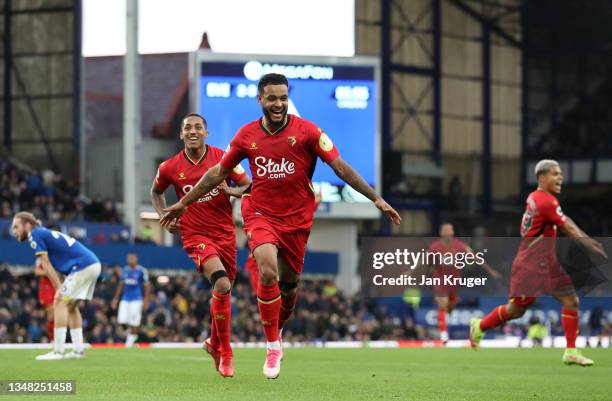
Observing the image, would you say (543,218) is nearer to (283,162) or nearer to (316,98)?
(283,162)

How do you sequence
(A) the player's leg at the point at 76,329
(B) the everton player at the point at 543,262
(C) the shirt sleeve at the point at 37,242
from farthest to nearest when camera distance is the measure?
1. (A) the player's leg at the point at 76,329
2. (C) the shirt sleeve at the point at 37,242
3. (B) the everton player at the point at 543,262

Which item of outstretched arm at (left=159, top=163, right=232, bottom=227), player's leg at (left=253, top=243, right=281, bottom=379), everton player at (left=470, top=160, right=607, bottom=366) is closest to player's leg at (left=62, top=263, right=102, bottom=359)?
everton player at (left=470, top=160, right=607, bottom=366)

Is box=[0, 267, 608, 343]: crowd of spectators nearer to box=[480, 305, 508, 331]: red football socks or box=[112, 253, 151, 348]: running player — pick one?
box=[112, 253, 151, 348]: running player

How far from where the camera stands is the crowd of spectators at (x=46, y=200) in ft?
139

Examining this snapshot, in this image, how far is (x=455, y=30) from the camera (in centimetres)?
6084

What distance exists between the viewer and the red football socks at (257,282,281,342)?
12898mm

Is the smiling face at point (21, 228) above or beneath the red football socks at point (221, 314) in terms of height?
above

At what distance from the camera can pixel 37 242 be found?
17750 millimetres

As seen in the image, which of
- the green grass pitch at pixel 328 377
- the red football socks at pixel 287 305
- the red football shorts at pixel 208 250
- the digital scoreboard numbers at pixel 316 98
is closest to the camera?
the green grass pitch at pixel 328 377

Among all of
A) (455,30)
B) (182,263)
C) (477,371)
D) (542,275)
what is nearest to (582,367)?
(477,371)

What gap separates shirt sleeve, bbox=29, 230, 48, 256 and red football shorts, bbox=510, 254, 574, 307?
6134mm

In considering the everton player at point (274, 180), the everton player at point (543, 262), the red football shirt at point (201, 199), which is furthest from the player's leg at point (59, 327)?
the everton player at point (274, 180)

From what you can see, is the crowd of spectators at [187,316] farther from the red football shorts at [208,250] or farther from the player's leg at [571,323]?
the red football shorts at [208,250]

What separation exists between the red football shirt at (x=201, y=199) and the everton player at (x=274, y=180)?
4.36ft
